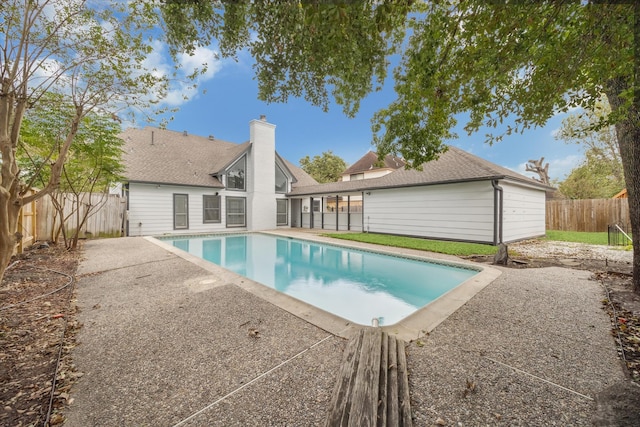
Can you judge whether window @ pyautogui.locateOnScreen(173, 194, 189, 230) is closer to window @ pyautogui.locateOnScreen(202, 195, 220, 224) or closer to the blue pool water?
window @ pyautogui.locateOnScreen(202, 195, 220, 224)

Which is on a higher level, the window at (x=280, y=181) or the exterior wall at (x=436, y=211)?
the window at (x=280, y=181)

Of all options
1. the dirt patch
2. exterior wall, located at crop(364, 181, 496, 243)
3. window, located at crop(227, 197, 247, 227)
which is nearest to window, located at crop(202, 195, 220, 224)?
window, located at crop(227, 197, 247, 227)

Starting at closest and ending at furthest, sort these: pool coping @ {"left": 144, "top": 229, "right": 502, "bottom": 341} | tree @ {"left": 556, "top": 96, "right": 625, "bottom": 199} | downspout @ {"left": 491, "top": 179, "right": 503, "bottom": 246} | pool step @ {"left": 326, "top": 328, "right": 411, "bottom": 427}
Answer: pool step @ {"left": 326, "top": 328, "right": 411, "bottom": 427} → pool coping @ {"left": 144, "top": 229, "right": 502, "bottom": 341} → downspout @ {"left": 491, "top": 179, "right": 503, "bottom": 246} → tree @ {"left": 556, "top": 96, "right": 625, "bottom": 199}

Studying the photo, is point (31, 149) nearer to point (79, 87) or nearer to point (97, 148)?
point (97, 148)

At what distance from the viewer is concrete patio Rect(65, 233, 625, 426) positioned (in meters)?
1.87

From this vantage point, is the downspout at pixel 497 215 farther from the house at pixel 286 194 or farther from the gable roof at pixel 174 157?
the gable roof at pixel 174 157

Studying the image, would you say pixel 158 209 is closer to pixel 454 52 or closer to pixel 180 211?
pixel 180 211

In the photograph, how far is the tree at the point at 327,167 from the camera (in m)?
33.7

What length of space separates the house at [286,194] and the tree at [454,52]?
20.8 feet

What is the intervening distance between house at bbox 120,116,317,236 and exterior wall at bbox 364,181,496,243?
22.2ft

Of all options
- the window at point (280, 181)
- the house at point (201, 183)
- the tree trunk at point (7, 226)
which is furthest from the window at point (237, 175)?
the tree trunk at point (7, 226)

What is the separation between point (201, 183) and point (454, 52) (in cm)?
1387

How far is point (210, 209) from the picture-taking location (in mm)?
15305

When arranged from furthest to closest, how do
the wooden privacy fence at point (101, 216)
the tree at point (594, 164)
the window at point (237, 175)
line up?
the tree at point (594, 164)
the window at point (237, 175)
the wooden privacy fence at point (101, 216)
